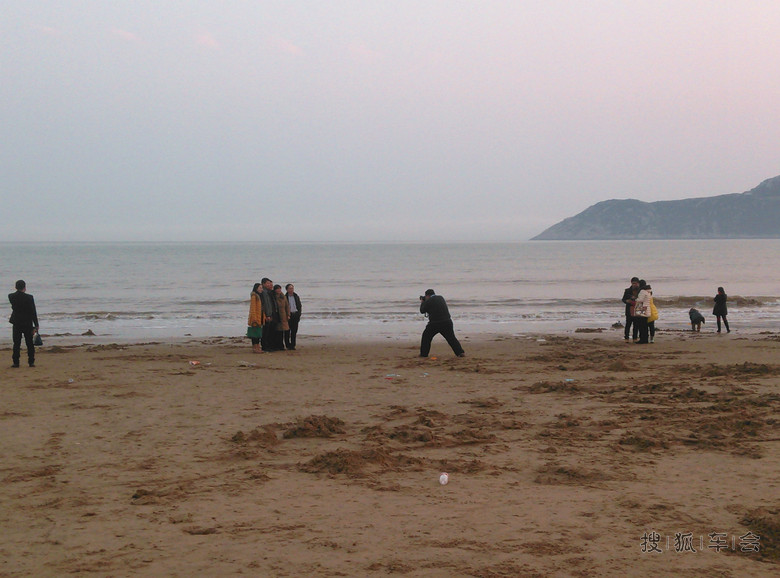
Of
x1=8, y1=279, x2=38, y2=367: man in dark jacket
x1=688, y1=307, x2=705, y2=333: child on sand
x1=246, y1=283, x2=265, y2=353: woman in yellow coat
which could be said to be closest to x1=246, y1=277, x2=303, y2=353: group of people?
x1=246, y1=283, x2=265, y2=353: woman in yellow coat

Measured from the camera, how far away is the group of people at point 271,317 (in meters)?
15.5

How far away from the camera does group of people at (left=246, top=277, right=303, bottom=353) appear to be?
15539 millimetres

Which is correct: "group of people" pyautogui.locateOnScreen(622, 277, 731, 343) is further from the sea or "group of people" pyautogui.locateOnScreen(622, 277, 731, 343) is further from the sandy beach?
the sandy beach

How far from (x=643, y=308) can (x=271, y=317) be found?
8650mm

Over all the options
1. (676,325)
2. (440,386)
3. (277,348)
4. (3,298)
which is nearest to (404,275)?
(3,298)

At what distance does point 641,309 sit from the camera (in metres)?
16.7

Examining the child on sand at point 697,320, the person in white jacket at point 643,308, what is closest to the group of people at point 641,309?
the person in white jacket at point 643,308

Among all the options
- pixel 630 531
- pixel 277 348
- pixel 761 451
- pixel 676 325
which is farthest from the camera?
pixel 676 325

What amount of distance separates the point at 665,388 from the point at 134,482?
7.62 meters

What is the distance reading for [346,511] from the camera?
5375mm

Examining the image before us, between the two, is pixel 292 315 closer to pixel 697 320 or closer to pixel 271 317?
pixel 271 317

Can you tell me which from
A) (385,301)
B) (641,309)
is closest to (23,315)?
(641,309)

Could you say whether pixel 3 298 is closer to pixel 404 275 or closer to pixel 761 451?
pixel 404 275

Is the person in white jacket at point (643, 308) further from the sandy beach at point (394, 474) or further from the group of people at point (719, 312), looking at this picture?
the sandy beach at point (394, 474)
